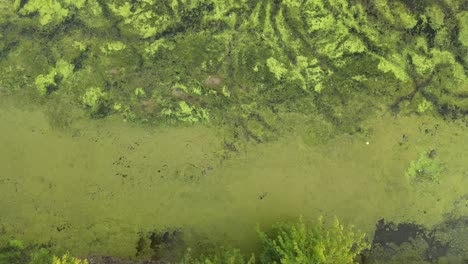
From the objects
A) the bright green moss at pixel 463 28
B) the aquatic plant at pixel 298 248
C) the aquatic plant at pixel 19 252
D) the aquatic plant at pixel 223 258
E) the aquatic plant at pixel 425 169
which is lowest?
the aquatic plant at pixel 19 252

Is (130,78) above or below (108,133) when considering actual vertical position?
above

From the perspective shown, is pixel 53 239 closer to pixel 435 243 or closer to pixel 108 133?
pixel 108 133

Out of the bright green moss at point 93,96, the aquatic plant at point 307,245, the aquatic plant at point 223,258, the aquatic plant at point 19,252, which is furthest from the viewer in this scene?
the bright green moss at point 93,96

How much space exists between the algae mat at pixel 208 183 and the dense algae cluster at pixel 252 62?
40 centimetres

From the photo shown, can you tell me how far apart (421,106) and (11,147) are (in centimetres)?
662

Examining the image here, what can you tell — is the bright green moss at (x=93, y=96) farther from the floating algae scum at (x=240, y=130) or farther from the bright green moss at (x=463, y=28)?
the bright green moss at (x=463, y=28)

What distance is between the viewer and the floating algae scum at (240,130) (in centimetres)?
735

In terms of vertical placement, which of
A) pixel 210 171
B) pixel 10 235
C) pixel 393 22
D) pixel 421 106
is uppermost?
pixel 393 22

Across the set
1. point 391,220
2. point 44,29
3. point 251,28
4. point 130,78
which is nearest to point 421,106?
point 391,220

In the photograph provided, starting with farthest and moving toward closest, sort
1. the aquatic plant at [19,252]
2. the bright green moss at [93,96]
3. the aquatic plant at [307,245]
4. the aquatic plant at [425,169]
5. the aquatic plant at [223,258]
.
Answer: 1. the bright green moss at [93,96]
2. the aquatic plant at [425,169]
3. the aquatic plant at [19,252]
4. the aquatic plant at [223,258]
5. the aquatic plant at [307,245]

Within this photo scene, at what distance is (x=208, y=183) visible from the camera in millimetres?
7391

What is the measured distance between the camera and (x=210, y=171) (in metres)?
7.39

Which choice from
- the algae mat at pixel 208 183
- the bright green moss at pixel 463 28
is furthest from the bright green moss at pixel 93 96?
the bright green moss at pixel 463 28

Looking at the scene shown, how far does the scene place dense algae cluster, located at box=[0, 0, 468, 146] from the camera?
7.40m
